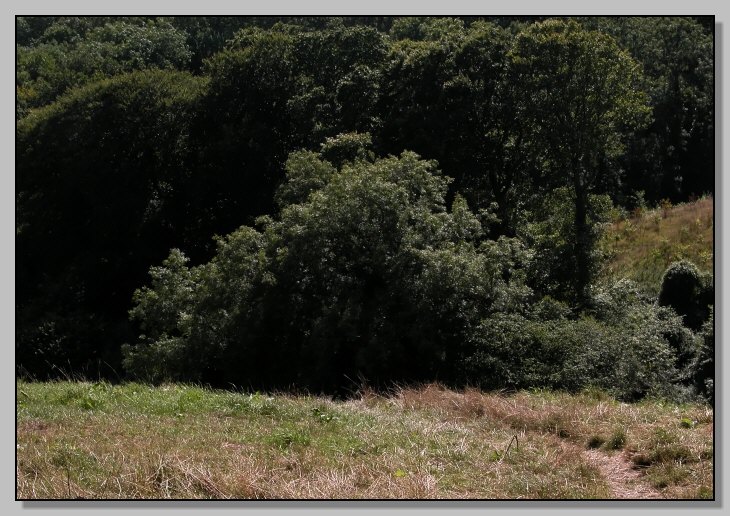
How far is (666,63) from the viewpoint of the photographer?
141 ft

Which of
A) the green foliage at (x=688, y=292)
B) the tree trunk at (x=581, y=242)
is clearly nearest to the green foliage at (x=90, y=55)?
the tree trunk at (x=581, y=242)

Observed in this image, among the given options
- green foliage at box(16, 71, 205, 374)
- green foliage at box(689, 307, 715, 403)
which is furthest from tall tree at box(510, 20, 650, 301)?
green foliage at box(16, 71, 205, 374)

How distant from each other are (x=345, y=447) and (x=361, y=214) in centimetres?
898

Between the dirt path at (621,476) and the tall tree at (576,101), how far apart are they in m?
13.0

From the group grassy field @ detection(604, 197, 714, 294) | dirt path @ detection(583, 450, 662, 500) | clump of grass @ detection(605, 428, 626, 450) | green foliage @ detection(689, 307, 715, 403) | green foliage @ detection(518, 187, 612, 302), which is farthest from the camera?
grassy field @ detection(604, 197, 714, 294)

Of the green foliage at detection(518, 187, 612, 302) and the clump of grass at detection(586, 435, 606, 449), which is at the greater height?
the green foliage at detection(518, 187, 612, 302)

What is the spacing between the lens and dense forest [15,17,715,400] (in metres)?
17.3

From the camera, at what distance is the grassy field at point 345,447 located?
8203 millimetres

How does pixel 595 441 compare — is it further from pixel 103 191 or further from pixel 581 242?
pixel 103 191

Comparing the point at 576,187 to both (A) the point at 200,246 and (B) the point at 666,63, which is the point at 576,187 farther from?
(B) the point at 666,63

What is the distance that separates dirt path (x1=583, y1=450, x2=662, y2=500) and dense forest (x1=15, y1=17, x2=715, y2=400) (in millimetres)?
5567

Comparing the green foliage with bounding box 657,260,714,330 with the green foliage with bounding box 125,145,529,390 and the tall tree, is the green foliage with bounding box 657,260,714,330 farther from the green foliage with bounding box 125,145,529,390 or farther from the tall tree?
the green foliage with bounding box 125,145,529,390

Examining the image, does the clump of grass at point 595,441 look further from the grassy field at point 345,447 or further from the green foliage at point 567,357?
the green foliage at point 567,357

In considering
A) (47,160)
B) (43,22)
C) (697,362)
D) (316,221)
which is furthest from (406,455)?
(43,22)
